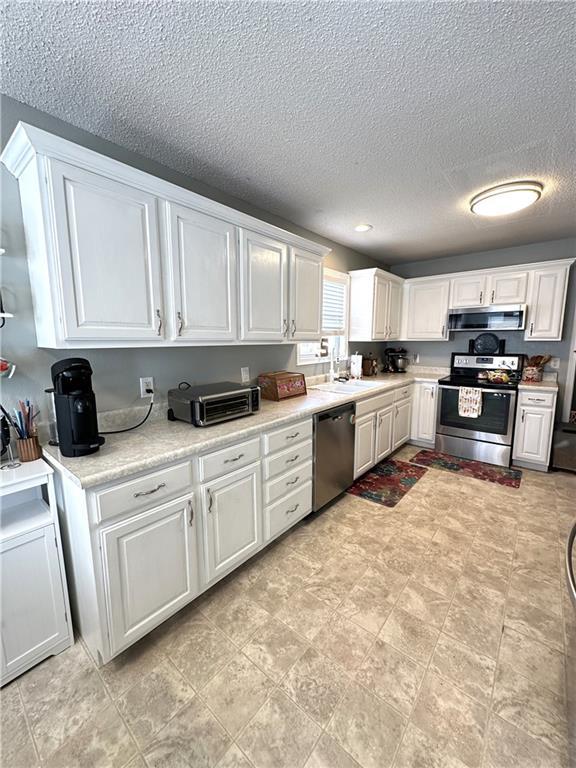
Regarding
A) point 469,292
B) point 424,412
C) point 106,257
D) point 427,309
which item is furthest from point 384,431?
point 106,257

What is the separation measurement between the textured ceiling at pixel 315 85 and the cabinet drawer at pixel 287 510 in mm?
2218

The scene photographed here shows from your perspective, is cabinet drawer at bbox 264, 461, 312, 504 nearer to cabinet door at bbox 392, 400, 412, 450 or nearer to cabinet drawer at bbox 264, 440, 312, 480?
cabinet drawer at bbox 264, 440, 312, 480

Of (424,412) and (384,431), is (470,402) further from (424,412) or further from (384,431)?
(384,431)

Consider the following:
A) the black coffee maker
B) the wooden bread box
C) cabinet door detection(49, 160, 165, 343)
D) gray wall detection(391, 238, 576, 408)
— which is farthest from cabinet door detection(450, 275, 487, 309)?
the black coffee maker

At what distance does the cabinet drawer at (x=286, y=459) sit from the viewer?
2035mm

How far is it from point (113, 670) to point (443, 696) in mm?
1442

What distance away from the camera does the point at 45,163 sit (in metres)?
1.29

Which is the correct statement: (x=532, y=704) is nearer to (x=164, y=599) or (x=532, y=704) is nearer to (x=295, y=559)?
(x=295, y=559)

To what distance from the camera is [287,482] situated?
2.20 metres

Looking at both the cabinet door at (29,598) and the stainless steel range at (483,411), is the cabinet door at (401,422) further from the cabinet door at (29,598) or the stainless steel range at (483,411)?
the cabinet door at (29,598)

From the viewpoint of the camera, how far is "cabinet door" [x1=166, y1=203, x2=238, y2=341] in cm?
175

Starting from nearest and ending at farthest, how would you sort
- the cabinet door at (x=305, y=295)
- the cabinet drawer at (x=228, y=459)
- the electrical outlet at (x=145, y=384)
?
the cabinet drawer at (x=228, y=459) → the electrical outlet at (x=145, y=384) → the cabinet door at (x=305, y=295)

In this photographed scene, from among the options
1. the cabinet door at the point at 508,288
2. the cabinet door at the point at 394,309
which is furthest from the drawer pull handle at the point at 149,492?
the cabinet door at the point at 508,288

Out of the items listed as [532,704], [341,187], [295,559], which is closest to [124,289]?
[341,187]
